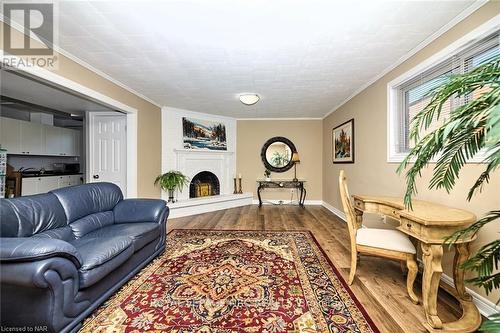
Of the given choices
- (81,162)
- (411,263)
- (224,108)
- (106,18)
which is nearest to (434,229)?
(411,263)

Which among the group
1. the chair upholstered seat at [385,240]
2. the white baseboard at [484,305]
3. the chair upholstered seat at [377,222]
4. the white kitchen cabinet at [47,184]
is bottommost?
the white baseboard at [484,305]

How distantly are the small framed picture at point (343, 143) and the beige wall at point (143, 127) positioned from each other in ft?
13.3

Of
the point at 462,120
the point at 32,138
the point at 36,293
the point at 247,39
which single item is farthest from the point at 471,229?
the point at 32,138

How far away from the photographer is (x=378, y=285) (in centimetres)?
209

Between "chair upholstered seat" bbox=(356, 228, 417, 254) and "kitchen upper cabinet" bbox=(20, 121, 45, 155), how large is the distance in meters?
6.89

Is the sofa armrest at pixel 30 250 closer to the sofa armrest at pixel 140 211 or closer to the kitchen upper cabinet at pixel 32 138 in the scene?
the sofa armrest at pixel 140 211

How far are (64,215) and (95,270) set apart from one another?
0.92 meters

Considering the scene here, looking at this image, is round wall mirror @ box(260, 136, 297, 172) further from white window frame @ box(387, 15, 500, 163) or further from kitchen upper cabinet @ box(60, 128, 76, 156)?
kitchen upper cabinet @ box(60, 128, 76, 156)

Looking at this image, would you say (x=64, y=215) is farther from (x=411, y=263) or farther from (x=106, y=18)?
(x=411, y=263)

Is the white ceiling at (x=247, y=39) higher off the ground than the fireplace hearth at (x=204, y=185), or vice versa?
the white ceiling at (x=247, y=39)

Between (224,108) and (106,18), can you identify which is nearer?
(106,18)

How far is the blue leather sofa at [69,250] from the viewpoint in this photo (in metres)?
1.31

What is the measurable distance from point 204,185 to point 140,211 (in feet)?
9.67

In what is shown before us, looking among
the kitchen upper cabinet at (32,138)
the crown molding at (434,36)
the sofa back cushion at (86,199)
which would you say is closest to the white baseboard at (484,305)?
the crown molding at (434,36)
